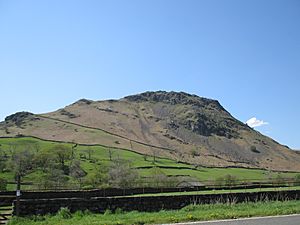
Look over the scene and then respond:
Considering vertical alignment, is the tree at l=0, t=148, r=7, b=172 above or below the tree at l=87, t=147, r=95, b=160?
below

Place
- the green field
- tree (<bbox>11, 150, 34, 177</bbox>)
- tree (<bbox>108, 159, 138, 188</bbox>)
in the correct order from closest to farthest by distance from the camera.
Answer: tree (<bbox>108, 159, 138, 188</bbox>), tree (<bbox>11, 150, 34, 177</bbox>), the green field

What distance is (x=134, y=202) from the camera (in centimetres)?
1789

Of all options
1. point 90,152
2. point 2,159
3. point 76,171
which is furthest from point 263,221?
point 90,152

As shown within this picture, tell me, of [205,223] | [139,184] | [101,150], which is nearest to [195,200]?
[205,223]

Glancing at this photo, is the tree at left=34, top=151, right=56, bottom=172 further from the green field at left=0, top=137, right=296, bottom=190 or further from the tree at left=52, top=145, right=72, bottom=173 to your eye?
the tree at left=52, top=145, right=72, bottom=173

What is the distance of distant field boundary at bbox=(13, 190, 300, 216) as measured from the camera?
15830 mm

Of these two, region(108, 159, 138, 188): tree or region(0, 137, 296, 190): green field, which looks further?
region(0, 137, 296, 190): green field

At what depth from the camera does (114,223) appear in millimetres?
12383

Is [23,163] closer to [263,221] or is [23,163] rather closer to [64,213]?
[64,213]

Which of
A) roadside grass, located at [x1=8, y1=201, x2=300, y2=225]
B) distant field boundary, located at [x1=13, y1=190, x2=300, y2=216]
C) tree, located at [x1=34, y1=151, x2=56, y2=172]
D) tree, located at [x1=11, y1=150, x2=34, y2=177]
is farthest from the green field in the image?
roadside grass, located at [x1=8, y1=201, x2=300, y2=225]

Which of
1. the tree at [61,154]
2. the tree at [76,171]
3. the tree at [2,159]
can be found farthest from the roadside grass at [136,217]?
the tree at [61,154]

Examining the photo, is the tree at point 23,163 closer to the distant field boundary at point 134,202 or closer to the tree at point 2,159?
the tree at point 2,159

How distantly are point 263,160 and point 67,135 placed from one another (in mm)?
100074

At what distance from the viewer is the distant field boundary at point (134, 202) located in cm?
1583
